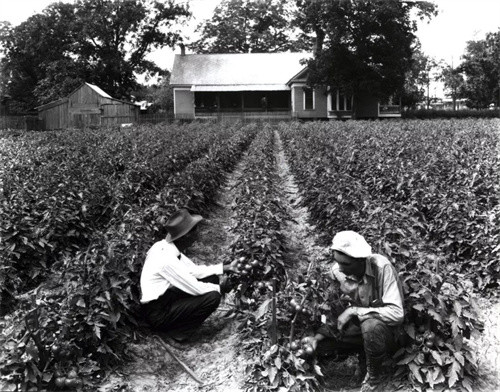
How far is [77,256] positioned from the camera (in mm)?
4340

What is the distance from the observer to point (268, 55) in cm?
4500

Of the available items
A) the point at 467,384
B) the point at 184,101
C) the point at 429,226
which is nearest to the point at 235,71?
the point at 184,101

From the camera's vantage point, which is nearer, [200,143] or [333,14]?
[200,143]

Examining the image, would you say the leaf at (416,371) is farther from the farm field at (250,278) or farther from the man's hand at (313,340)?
the man's hand at (313,340)

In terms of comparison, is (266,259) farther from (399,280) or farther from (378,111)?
(378,111)

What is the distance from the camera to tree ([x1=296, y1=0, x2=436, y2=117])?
35.4 meters

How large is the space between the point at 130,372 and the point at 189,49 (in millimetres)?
58434

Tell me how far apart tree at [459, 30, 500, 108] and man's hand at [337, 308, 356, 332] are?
46.6 meters

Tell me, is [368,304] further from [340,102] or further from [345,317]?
[340,102]

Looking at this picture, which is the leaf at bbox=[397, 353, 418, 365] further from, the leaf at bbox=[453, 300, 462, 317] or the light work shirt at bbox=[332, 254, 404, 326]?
the leaf at bbox=[453, 300, 462, 317]

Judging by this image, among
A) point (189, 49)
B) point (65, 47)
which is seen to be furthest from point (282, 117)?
point (189, 49)

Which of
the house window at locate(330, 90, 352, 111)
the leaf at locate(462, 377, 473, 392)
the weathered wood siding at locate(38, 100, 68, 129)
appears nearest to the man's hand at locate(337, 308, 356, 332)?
the leaf at locate(462, 377, 473, 392)

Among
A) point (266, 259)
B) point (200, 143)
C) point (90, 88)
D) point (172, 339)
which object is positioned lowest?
point (172, 339)

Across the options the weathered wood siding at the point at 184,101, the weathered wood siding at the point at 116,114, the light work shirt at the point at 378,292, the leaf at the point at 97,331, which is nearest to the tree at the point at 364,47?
the weathered wood siding at the point at 184,101
